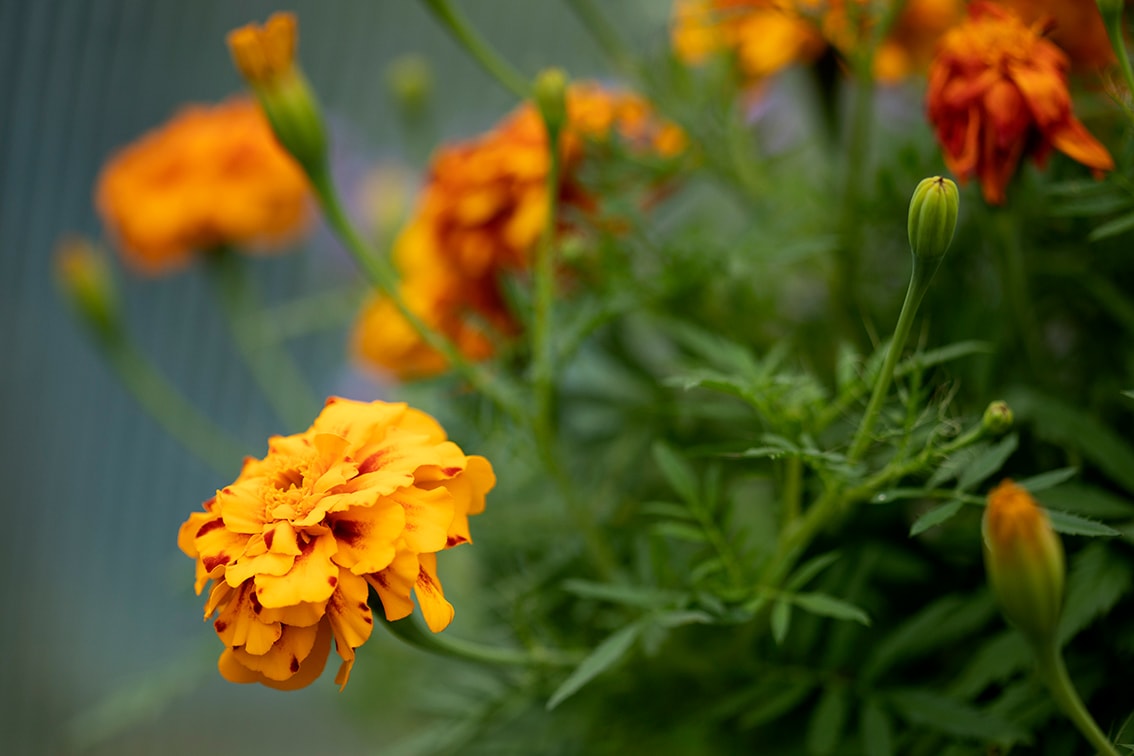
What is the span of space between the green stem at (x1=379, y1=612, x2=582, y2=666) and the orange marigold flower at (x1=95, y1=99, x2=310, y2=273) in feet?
0.99

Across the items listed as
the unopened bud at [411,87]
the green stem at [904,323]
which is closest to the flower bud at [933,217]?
the green stem at [904,323]

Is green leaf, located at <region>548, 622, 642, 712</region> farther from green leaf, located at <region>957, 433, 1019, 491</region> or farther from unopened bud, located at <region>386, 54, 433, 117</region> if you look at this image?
unopened bud, located at <region>386, 54, 433, 117</region>

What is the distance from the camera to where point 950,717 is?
0.23 meters

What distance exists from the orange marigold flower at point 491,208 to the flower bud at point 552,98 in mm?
25

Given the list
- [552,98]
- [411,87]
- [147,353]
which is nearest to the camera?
[552,98]

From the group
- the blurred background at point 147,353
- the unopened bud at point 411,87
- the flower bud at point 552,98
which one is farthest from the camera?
the blurred background at point 147,353

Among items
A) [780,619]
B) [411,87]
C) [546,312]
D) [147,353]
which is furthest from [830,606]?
[147,353]

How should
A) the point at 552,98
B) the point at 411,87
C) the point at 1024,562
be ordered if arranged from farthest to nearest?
1. the point at 411,87
2. the point at 552,98
3. the point at 1024,562

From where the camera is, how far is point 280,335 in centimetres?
43

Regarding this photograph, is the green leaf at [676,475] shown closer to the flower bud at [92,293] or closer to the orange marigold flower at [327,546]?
the orange marigold flower at [327,546]

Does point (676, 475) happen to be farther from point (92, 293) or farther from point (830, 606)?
point (92, 293)

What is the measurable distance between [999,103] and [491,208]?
0.54 ft

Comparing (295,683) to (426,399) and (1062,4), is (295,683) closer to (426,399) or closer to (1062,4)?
(426,399)

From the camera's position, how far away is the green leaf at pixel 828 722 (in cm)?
24
